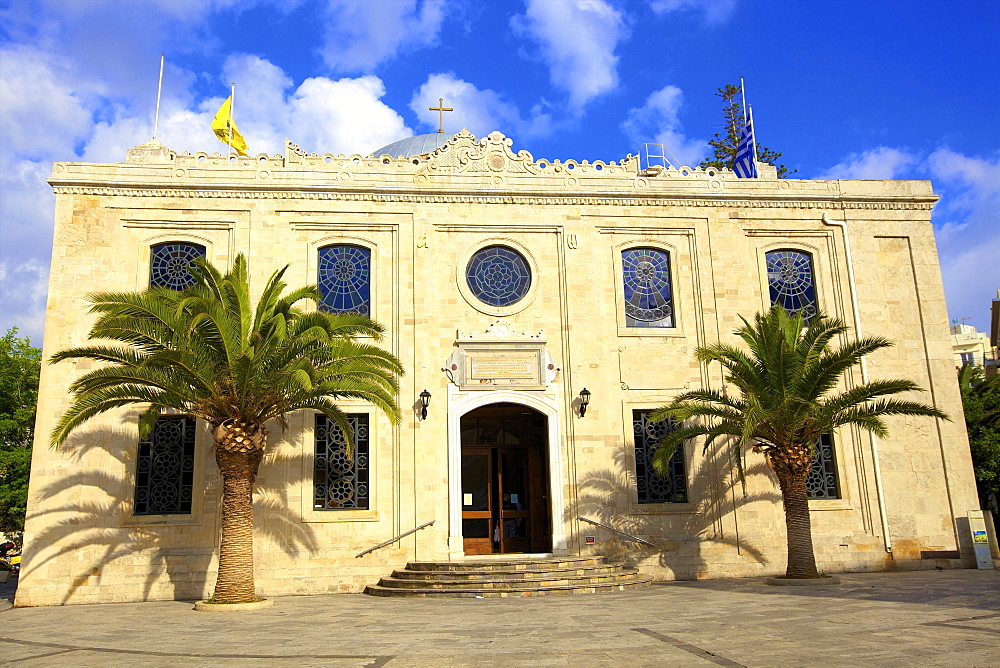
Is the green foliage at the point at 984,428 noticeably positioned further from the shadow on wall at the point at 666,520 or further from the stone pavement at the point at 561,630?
the shadow on wall at the point at 666,520

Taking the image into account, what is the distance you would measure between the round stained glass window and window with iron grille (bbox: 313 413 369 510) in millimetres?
3766

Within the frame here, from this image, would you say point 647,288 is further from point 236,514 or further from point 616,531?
point 236,514

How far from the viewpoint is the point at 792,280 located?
59.0 feet

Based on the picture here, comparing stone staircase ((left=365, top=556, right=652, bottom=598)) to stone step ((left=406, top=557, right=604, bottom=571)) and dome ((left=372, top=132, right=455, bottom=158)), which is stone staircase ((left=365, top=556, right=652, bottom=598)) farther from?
dome ((left=372, top=132, right=455, bottom=158))

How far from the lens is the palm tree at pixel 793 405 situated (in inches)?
565

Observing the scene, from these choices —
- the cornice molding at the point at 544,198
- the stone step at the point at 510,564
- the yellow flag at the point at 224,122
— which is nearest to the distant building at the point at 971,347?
the cornice molding at the point at 544,198

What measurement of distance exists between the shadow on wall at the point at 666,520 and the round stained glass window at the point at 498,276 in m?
4.04

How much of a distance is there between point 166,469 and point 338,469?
130 inches

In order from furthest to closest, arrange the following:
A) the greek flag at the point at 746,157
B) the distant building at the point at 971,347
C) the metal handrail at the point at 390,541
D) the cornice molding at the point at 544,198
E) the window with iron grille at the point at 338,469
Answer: the distant building at the point at 971,347 < the greek flag at the point at 746,157 < the cornice molding at the point at 544,198 < the window with iron grille at the point at 338,469 < the metal handrail at the point at 390,541

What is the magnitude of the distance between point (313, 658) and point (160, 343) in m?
7.04

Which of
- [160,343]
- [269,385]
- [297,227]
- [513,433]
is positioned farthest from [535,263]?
[160,343]

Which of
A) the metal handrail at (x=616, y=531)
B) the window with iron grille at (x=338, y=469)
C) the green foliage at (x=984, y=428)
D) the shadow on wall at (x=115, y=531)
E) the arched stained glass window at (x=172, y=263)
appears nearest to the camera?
the shadow on wall at (x=115, y=531)

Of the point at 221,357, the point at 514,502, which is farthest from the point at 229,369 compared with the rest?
the point at 514,502

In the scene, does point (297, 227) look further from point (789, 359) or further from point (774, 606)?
point (774, 606)
